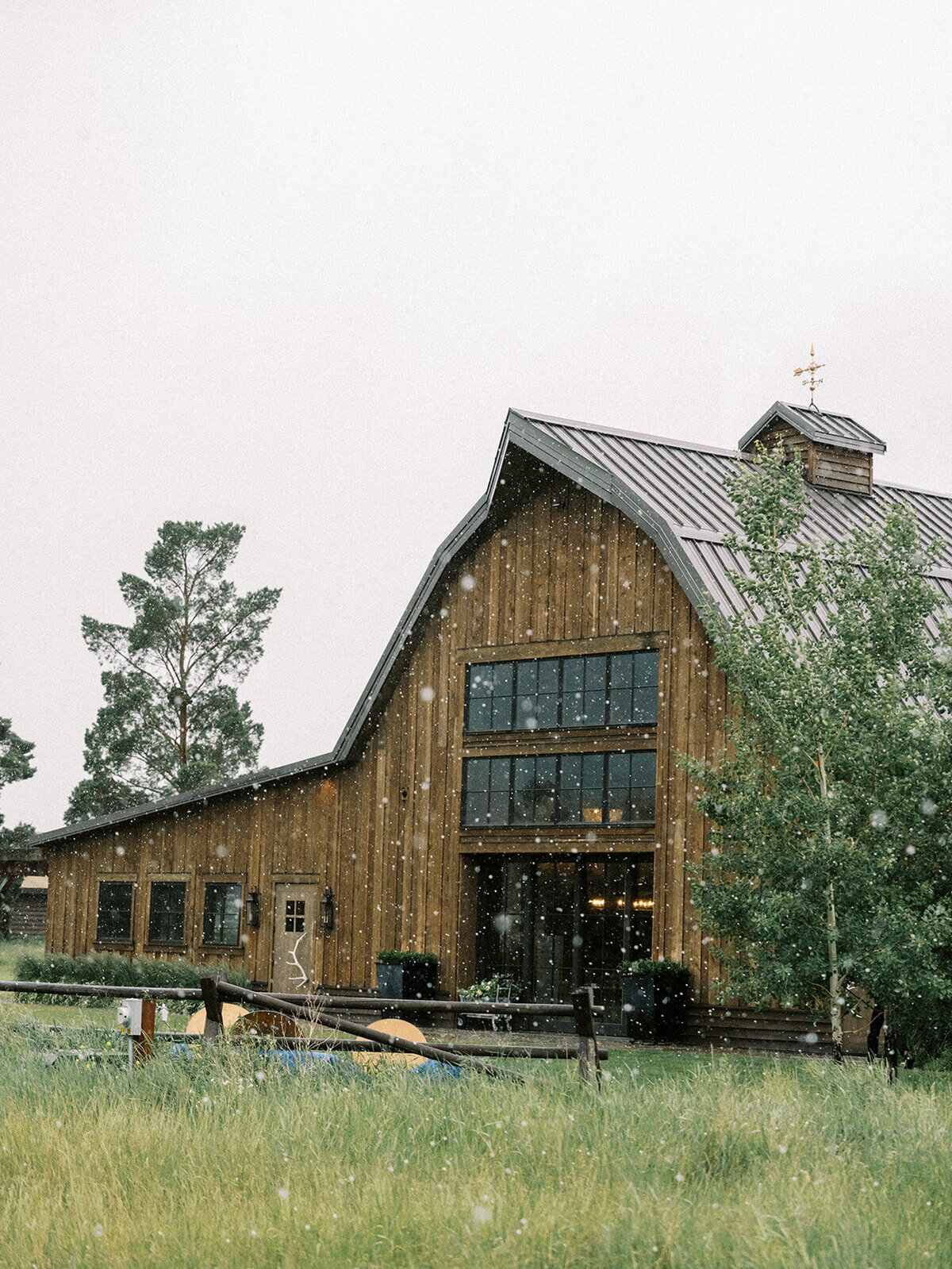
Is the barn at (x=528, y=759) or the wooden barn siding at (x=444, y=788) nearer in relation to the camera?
the wooden barn siding at (x=444, y=788)

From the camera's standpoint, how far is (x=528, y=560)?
21969 millimetres

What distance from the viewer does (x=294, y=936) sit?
24.1 meters

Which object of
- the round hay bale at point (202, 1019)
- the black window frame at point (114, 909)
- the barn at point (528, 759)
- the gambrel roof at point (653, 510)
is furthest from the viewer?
the black window frame at point (114, 909)

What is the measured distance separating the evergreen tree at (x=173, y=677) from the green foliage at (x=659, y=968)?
23335 mm

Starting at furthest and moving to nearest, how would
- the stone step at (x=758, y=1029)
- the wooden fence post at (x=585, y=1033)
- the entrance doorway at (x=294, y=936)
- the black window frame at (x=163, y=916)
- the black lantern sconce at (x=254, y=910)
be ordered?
the black window frame at (x=163, y=916), the black lantern sconce at (x=254, y=910), the entrance doorway at (x=294, y=936), the stone step at (x=758, y=1029), the wooden fence post at (x=585, y=1033)

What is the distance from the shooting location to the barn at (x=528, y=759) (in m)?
20.0

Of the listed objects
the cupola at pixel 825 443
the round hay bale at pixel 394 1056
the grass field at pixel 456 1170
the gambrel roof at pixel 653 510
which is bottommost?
the grass field at pixel 456 1170

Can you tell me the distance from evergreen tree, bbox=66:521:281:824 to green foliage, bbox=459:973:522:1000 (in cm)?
2047

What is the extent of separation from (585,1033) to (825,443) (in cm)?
1645

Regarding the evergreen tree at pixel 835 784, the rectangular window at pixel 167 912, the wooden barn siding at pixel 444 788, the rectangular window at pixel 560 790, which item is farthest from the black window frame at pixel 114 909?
the evergreen tree at pixel 835 784

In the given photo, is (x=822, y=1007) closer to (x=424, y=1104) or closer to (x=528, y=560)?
(x=528, y=560)

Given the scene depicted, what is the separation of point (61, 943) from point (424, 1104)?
1991cm

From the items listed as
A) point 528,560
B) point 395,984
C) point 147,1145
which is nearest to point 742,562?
point 528,560

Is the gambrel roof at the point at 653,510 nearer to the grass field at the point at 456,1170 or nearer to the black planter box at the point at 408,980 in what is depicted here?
the black planter box at the point at 408,980
